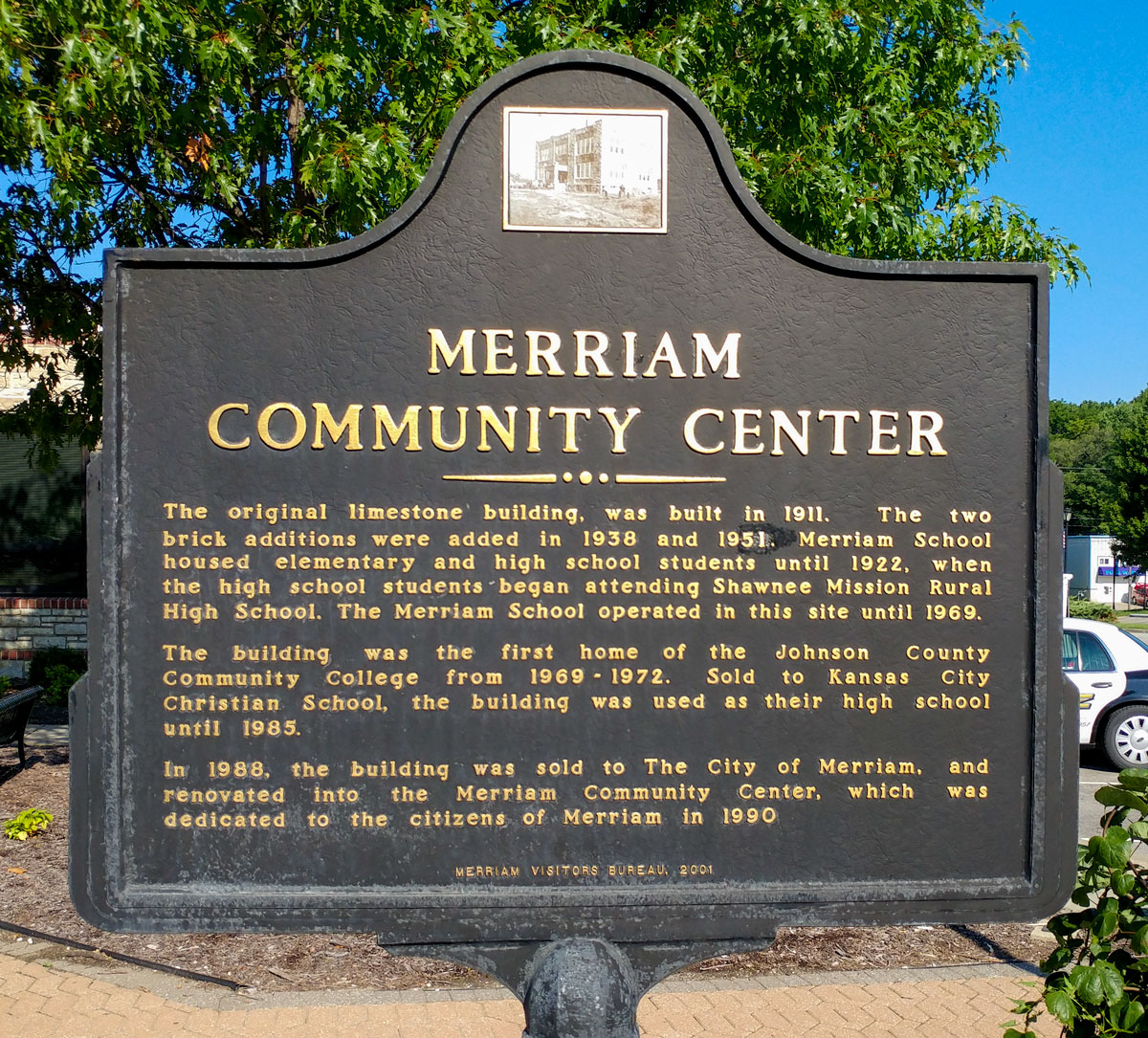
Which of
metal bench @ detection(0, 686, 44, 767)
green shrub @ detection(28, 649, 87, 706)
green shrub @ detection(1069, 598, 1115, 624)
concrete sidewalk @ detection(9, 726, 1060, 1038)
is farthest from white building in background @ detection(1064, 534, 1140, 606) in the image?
metal bench @ detection(0, 686, 44, 767)

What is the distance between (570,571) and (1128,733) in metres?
10.4

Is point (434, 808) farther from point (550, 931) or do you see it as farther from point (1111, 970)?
point (1111, 970)

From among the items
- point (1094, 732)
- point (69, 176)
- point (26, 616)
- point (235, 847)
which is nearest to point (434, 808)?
point (235, 847)

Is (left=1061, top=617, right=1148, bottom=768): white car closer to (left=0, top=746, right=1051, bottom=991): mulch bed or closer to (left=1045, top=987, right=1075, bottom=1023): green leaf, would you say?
(left=0, top=746, right=1051, bottom=991): mulch bed

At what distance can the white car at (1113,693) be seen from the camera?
1055 cm

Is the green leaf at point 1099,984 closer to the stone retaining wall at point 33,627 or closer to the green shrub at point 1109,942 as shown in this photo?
the green shrub at point 1109,942

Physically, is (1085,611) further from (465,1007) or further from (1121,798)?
(1121,798)

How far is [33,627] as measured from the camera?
13547 millimetres

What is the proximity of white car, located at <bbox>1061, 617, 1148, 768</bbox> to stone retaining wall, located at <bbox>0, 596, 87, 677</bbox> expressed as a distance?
13157 mm

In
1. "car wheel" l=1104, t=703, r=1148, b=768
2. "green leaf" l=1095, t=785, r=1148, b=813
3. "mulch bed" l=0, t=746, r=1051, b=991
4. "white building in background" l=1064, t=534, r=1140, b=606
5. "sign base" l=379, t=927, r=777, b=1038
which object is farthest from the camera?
"white building in background" l=1064, t=534, r=1140, b=606

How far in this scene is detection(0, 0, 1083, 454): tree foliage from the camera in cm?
548

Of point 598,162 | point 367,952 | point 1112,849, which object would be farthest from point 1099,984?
point 367,952

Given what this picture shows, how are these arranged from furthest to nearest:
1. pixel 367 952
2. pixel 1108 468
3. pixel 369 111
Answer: pixel 1108 468 → pixel 369 111 → pixel 367 952

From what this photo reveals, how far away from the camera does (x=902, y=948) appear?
5.26 meters
